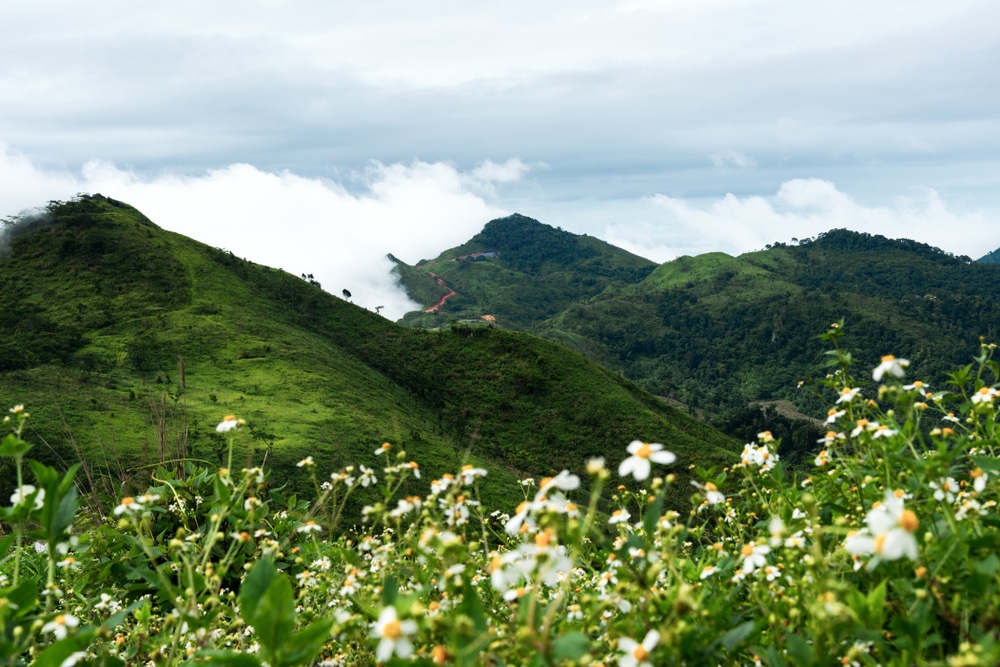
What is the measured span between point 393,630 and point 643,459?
0.84 meters

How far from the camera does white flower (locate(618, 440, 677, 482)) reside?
1.68 m

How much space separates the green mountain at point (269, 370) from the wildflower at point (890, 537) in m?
28.2

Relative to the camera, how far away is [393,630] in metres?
1.37

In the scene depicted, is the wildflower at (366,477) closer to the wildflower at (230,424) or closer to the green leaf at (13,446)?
the wildflower at (230,424)

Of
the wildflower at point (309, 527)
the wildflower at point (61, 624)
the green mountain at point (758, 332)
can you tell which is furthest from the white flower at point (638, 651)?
the green mountain at point (758, 332)

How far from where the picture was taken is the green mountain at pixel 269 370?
114ft

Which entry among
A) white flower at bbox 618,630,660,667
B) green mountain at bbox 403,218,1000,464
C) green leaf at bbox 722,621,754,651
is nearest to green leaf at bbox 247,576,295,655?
white flower at bbox 618,630,660,667

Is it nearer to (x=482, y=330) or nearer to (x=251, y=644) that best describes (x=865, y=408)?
(x=251, y=644)

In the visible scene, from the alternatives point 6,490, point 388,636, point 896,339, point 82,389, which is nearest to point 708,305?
point 896,339

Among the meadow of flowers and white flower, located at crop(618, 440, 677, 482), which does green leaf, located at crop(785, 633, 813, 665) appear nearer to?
the meadow of flowers

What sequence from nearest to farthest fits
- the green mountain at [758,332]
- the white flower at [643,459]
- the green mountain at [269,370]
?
the white flower at [643,459] → the green mountain at [269,370] → the green mountain at [758,332]

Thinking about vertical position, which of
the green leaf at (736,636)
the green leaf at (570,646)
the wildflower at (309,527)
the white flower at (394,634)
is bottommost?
the wildflower at (309,527)

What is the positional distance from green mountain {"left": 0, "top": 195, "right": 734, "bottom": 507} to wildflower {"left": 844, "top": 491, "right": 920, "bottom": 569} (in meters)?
28.2

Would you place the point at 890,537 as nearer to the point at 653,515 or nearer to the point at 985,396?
the point at 653,515
